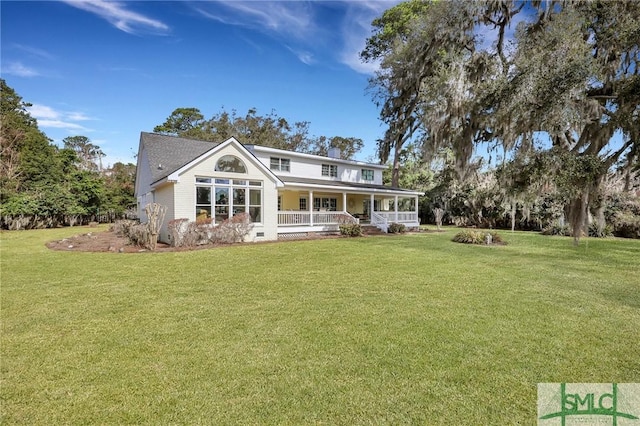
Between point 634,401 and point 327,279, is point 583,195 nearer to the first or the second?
point 327,279

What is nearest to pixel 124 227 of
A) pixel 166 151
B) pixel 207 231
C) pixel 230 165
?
pixel 207 231

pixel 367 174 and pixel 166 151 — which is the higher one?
pixel 166 151

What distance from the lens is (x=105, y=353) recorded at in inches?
135

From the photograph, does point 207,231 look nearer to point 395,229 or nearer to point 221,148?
point 221,148

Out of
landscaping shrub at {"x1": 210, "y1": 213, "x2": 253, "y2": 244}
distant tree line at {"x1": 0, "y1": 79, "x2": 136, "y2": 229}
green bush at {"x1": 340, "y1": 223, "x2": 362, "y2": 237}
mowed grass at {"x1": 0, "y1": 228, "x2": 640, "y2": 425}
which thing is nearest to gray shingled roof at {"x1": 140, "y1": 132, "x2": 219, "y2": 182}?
landscaping shrub at {"x1": 210, "y1": 213, "x2": 253, "y2": 244}

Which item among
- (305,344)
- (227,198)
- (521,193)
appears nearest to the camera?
(305,344)

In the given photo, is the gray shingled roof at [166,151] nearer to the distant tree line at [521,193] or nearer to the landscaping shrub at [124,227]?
the landscaping shrub at [124,227]

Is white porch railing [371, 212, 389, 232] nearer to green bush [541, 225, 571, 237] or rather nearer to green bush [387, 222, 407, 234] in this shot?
green bush [387, 222, 407, 234]

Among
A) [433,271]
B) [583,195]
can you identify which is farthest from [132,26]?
[583,195]

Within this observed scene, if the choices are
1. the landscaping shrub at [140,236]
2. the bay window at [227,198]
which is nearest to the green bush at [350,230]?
the bay window at [227,198]

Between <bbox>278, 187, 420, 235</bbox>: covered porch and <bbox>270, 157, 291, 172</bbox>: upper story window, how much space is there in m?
1.73

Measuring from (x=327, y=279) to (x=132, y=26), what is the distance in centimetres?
923

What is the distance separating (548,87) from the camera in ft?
31.8

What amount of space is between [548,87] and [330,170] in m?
14.4
